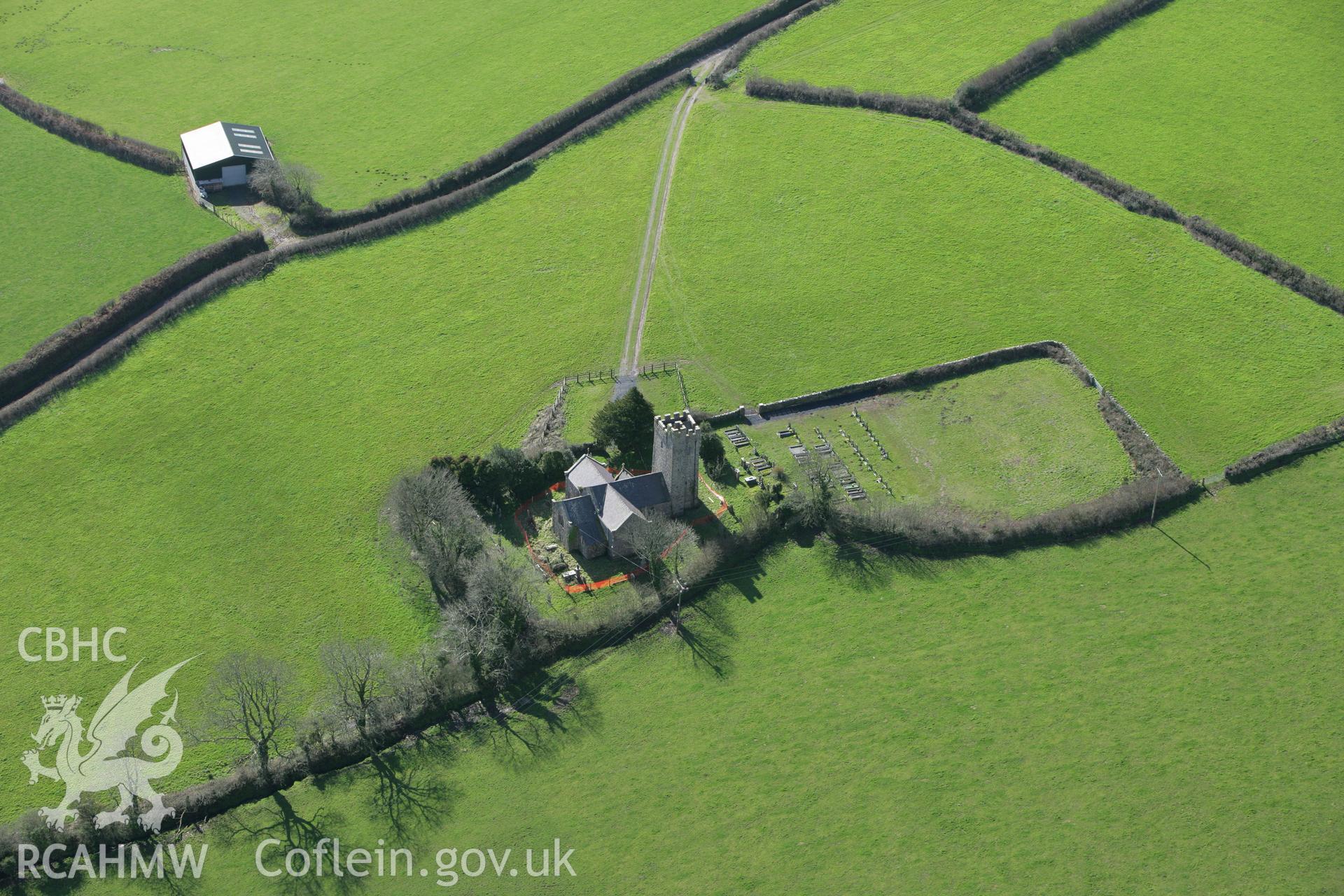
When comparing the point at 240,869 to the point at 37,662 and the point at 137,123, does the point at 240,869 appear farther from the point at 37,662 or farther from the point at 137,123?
the point at 137,123

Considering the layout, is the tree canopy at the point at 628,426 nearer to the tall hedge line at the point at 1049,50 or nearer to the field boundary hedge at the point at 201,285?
the field boundary hedge at the point at 201,285

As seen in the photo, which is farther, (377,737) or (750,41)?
(750,41)

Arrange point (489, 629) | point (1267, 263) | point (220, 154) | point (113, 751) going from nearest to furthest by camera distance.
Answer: point (113, 751) → point (489, 629) → point (1267, 263) → point (220, 154)

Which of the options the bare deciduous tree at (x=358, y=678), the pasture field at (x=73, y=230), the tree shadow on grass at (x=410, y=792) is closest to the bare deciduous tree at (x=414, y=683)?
the bare deciduous tree at (x=358, y=678)

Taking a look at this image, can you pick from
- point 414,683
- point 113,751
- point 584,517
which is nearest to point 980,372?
point 584,517

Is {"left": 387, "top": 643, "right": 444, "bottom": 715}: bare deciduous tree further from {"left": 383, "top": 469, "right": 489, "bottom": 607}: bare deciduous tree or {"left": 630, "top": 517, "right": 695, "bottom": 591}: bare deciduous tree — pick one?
{"left": 630, "top": 517, "right": 695, "bottom": 591}: bare deciduous tree

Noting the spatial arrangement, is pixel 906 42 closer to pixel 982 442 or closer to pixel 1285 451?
pixel 982 442
